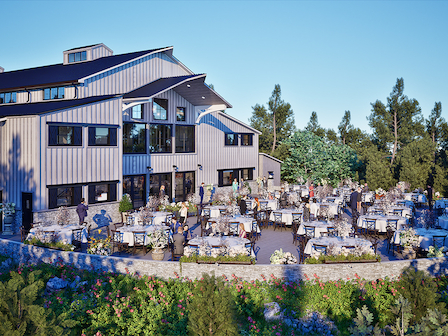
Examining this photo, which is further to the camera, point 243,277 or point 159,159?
point 159,159

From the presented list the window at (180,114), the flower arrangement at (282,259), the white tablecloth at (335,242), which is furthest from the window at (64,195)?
the white tablecloth at (335,242)

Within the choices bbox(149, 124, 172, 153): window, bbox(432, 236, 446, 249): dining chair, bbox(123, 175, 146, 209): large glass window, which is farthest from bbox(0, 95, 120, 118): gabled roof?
bbox(432, 236, 446, 249): dining chair

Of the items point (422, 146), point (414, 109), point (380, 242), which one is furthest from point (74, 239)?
point (414, 109)

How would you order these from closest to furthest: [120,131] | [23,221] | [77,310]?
[77,310] → [23,221] → [120,131]

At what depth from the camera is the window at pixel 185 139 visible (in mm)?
25453

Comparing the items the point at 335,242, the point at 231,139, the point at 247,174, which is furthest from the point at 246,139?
the point at 335,242

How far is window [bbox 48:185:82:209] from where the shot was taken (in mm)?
16859

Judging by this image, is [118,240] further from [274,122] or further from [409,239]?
[274,122]

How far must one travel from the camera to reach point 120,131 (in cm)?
1972

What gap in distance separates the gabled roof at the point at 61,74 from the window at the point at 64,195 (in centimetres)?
597

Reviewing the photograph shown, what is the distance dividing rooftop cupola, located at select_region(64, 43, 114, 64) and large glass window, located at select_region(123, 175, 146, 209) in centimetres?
989

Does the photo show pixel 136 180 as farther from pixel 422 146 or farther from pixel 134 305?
pixel 422 146

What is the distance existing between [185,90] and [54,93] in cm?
776

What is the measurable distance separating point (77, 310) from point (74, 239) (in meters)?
4.84
